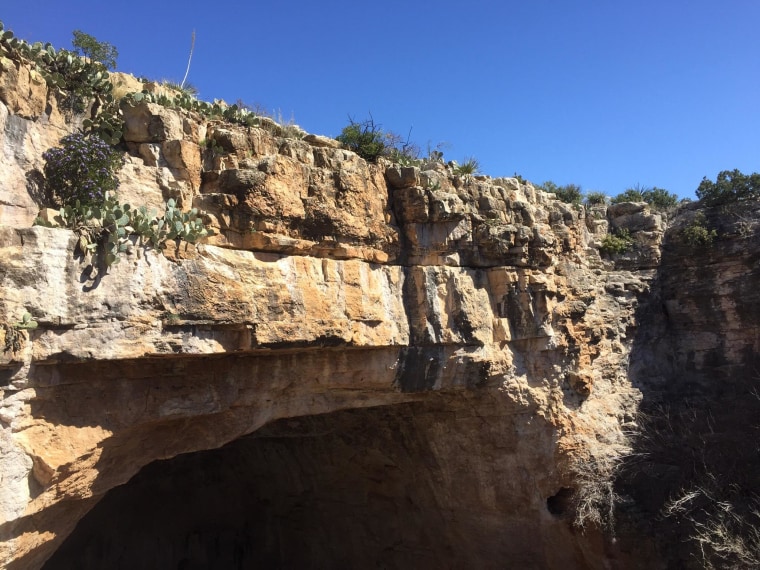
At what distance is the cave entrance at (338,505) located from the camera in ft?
28.9

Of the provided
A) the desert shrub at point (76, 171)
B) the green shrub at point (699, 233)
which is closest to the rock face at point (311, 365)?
the desert shrub at point (76, 171)

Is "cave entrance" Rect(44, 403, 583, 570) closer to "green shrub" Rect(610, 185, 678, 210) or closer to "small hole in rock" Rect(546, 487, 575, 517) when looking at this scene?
"small hole in rock" Rect(546, 487, 575, 517)

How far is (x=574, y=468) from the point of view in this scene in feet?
28.9

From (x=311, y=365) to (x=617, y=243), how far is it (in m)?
6.85

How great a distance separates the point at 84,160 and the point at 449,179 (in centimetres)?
475

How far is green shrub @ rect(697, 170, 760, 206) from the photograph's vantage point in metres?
10.6

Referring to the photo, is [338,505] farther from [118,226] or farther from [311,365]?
[118,226]

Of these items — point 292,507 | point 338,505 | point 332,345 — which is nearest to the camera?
point 332,345

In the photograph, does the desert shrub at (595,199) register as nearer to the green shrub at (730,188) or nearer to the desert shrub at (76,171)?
the green shrub at (730,188)

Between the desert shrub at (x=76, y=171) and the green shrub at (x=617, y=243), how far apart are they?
882 centimetres

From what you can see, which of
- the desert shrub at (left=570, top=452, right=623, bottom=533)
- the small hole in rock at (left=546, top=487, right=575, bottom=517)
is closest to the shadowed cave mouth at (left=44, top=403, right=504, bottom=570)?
the small hole in rock at (left=546, top=487, right=575, bottom=517)

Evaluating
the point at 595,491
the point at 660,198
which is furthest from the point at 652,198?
the point at 595,491

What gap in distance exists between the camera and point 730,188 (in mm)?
10766

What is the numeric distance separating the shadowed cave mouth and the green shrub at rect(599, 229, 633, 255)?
15.8ft
